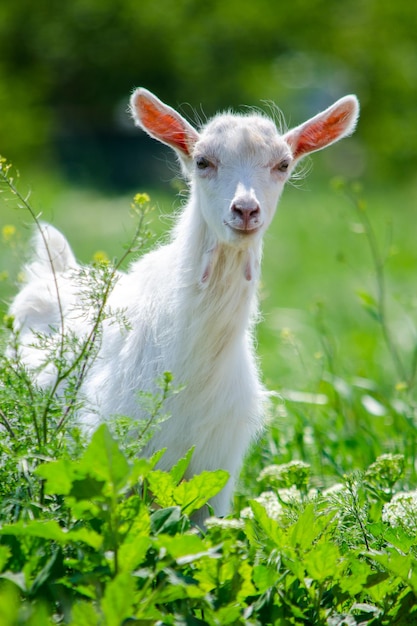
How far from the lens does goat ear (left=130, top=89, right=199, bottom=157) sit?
3957 millimetres

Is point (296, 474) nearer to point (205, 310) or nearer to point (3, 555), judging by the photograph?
point (205, 310)

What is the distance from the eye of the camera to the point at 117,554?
2.64 m

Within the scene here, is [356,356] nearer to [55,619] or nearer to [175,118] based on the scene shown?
[175,118]

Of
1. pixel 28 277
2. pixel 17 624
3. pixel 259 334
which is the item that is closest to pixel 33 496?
pixel 17 624

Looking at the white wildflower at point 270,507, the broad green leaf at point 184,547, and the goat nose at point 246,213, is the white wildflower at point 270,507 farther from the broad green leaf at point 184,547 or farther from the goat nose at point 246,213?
the goat nose at point 246,213

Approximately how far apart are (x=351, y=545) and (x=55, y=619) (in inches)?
43.6

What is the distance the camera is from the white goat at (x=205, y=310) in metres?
3.78

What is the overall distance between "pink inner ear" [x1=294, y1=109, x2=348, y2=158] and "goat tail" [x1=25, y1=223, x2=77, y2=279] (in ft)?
3.90

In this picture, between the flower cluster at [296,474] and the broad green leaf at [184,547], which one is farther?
the flower cluster at [296,474]

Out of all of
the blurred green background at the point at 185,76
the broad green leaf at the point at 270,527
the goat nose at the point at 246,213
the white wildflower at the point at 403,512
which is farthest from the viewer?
the blurred green background at the point at 185,76

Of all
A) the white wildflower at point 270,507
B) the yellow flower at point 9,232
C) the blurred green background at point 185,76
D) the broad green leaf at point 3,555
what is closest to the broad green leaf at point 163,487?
the white wildflower at point 270,507

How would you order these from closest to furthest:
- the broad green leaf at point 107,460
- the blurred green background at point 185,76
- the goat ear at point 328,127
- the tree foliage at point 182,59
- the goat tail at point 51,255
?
the broad green leaf at point 107,460 → the goat ear at point 328,127 → the goat tail at point 51,255 → the blurred green background at point 185,76 → the tree foliage at point 182,59

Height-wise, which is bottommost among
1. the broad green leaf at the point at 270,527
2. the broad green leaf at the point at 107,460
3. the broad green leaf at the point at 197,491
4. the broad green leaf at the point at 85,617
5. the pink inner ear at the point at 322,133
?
the broad green leaf at the point at 85,617

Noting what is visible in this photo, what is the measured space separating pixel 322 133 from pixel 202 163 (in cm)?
67
